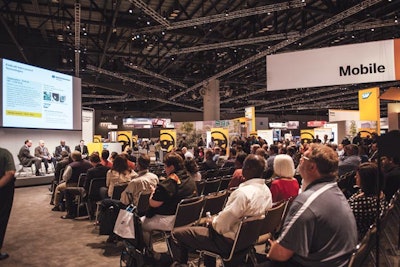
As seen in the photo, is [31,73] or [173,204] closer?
[173,204]

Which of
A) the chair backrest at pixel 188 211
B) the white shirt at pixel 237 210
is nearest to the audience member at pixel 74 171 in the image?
the chair backrest at pixel 188 211

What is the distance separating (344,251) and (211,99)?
18848 millimetres

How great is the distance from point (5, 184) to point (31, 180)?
7871mm

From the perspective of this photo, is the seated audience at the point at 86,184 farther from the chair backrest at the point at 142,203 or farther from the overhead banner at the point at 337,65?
the overhead banner at the point at 337,65

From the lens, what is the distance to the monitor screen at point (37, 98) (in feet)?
31.2

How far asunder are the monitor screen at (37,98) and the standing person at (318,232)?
31.1 feet

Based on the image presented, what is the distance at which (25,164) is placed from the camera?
36.7ft

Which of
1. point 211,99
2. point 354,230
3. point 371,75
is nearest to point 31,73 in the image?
point 371,75

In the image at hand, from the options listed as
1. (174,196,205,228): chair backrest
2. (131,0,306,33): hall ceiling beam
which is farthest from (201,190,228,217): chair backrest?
(131,0,306,33): hall ceiling beam

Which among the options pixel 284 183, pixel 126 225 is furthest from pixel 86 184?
pixel 284 183

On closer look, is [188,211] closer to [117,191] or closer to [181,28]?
[117,191]

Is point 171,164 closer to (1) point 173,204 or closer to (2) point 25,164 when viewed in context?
(1) point 173,204

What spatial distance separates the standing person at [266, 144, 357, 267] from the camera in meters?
1.78

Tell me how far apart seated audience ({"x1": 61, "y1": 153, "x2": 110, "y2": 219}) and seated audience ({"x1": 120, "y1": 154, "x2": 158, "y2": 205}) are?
161 cm
